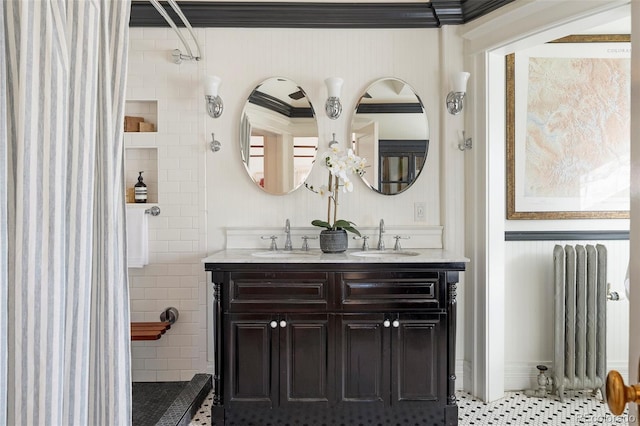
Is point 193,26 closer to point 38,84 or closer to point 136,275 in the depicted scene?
point 136,275

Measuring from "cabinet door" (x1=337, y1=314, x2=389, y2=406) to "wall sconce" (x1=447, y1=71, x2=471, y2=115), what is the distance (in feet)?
4.72

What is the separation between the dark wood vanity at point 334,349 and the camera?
2508 mm

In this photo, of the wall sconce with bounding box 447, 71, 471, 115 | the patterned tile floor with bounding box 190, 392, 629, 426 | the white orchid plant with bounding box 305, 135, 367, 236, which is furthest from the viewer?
the wall sconce with bounding box 447, 71, 471, 115

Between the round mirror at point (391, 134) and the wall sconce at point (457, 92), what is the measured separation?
7.5 inches

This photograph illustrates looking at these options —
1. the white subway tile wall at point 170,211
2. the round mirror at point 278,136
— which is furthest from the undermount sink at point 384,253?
the white subway tile wall at point 170,211

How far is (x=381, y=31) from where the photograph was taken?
3.14m

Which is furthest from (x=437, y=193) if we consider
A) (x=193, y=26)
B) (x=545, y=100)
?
(x=193, y=26)

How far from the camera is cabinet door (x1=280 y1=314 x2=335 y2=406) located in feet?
8.23

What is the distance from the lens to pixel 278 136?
316 centimetres

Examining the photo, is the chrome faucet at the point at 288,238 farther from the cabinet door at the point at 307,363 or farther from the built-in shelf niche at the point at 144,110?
the built-in shelf niche at the point at 144,110

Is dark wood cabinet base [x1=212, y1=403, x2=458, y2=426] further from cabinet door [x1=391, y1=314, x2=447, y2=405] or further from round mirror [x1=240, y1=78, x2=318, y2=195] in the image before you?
round mirror [x1=240, y1=78, x2=318, y2=195]

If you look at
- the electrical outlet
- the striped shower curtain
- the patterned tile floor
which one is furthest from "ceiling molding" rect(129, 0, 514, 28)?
the patterned tile floor

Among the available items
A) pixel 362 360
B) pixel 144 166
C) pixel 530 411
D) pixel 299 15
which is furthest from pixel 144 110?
pixel 530 411

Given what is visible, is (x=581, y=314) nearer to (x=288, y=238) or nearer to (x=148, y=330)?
(x=288, y=238)
